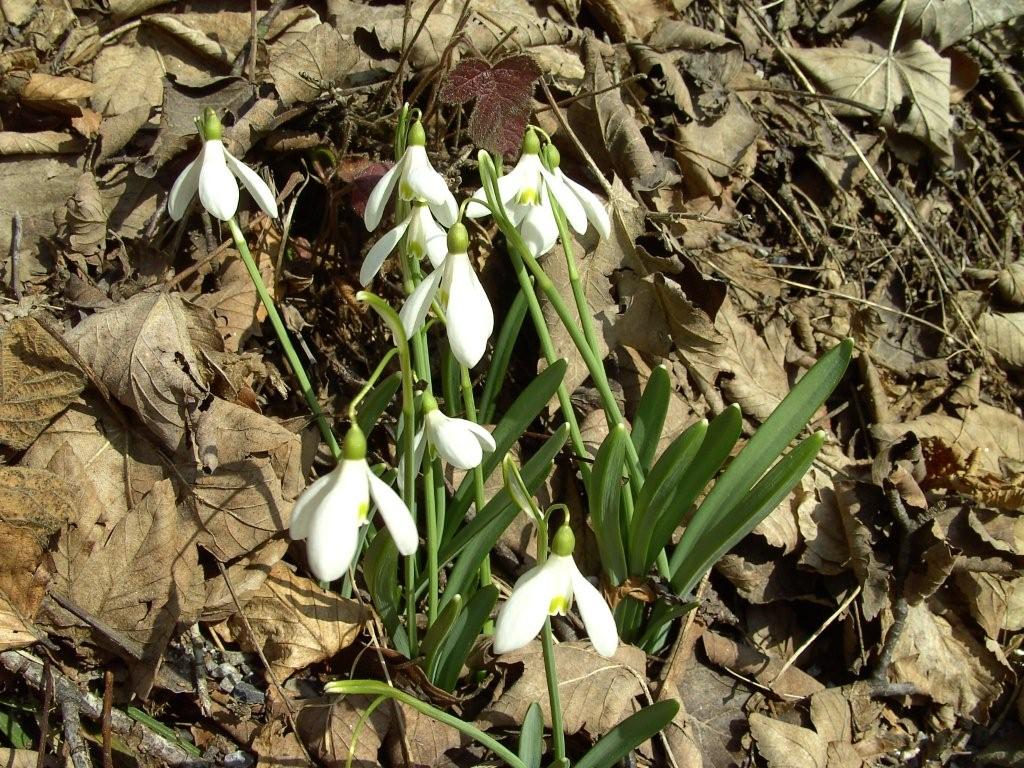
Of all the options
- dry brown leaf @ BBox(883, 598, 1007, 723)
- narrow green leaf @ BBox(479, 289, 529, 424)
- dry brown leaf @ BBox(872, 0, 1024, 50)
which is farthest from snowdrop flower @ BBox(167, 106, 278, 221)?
dry brown leaf @ BBox(872, 0, 1024, 50)

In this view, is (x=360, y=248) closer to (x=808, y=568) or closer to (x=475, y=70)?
(x=475, y=70)

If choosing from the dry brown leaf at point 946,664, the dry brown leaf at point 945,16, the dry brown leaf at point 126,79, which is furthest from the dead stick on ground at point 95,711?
the dry brown leaf at point 945,16

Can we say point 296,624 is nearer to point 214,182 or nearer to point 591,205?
point 214,182

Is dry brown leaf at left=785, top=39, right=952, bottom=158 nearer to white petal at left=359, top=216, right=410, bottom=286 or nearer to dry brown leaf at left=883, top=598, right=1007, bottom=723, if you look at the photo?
dry brown leaf at left=883, top=598, right=1007, bottom=723

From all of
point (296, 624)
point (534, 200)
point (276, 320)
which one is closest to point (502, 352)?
point (534, 200)

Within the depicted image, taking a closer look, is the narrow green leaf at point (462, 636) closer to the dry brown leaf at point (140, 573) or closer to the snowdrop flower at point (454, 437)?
the snowdrop flower at point (454, 437)

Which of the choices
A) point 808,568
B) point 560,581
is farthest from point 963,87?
point 560,581

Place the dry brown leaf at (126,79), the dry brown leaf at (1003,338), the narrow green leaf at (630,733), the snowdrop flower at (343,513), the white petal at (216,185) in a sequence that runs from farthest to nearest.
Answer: the dry brown leaf at (1003,338), the dry brown leaf at (126,79), the white petal at (216,185), the narrow green leaf at (630,733), the snowdrop flower at (343,513)
